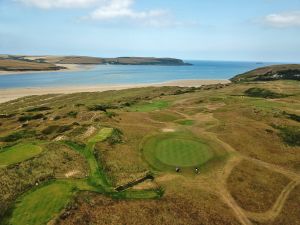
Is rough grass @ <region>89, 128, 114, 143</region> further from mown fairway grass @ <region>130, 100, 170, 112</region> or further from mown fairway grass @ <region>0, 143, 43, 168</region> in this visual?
mown fairway grass @ <region>130, 100, 170, 112</region>

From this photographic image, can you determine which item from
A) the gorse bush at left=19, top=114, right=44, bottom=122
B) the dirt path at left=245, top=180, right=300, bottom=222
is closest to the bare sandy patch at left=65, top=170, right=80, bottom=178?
the dirt path at left=245, top=180, right=300, bottom=222

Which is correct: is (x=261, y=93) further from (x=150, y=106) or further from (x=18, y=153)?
(x=18, y=153)

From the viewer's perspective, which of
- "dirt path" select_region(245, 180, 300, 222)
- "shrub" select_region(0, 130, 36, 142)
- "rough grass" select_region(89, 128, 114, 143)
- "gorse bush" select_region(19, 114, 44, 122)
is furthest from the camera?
"gorse bush" select_region(19, 114, 44, 122)

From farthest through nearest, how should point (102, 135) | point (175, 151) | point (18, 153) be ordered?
point (102, 135), point (175, 151), point (18, 153)

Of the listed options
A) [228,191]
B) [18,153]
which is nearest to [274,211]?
[228,191]

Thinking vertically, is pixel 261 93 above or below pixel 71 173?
below
